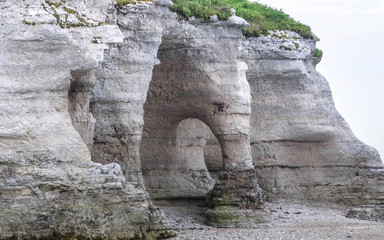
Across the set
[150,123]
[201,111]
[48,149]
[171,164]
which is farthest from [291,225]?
[48,149]

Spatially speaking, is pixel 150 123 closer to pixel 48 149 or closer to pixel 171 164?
pixel 171 164

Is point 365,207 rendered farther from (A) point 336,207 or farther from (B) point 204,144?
(B) point 204,144

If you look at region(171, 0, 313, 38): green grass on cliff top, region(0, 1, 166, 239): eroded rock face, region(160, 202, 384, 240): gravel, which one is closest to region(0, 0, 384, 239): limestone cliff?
region(0, 1, 166, 239): eroded rock face

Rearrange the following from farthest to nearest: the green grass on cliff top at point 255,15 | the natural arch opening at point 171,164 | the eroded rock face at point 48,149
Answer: the natural arch opening at point 171,164
the green grass on cliff top at point 255,15
the eroded rock face at point 48,149

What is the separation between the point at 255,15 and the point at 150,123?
6.92 metres

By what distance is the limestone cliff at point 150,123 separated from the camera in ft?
87.6

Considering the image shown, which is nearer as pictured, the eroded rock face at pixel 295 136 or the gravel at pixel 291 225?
the gravel at pixel 291 225

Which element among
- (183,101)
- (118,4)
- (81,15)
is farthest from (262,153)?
(81,15)

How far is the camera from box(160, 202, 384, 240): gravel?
32.7 meters

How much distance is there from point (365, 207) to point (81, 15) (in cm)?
1511

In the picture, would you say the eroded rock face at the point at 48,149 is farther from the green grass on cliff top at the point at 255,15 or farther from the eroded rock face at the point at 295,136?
the eroded rock face at the point at 295,136

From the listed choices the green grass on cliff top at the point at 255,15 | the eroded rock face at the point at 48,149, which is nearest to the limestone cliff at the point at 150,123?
the eroded rock face at the point at 48,149

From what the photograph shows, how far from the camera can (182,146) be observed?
128ft

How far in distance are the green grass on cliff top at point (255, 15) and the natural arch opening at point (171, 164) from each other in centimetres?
430
